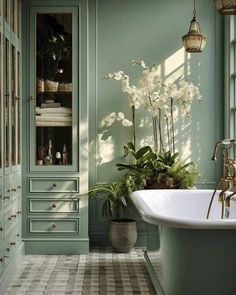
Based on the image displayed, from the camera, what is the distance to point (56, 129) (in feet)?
16.5

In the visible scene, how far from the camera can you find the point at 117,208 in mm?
5211

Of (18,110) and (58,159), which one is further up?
(18,110)

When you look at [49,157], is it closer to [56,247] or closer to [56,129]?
[56,129]

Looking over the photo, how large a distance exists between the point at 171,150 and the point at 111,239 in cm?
105

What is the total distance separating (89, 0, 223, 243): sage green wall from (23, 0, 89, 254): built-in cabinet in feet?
1.31

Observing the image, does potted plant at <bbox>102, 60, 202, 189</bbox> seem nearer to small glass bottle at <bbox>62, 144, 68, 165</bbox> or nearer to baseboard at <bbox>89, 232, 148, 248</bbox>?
small glass bottle at <bbox>62, 144, 68, 165</bbox>

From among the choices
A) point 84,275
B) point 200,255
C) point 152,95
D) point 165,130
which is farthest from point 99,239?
point 200,255

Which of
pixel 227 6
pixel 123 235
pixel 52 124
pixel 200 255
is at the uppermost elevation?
pixel 227 6

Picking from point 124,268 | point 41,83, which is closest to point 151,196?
point 124,268

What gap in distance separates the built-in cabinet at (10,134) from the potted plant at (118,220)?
0.80 metres

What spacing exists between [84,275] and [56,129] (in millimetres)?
1420

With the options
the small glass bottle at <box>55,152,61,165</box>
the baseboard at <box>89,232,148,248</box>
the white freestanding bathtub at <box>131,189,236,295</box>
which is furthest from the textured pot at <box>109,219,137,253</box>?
the white freestanding bathtub at <box>131,189,236,295</box>

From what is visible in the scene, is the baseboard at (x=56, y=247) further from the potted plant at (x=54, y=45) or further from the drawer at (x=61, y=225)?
the potted plant at (x=54, y=45)

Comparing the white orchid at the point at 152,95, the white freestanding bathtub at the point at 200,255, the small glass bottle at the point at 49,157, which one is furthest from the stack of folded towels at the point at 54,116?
the white freestanding bathtub at the point at 200,255
